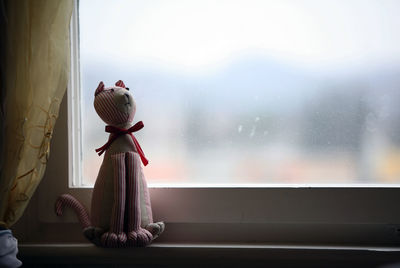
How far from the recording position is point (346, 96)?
0.98m

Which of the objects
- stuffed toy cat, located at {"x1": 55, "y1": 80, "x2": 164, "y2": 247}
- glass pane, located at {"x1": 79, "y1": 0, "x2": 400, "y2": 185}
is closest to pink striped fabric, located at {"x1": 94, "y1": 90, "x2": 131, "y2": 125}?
stuffed toy cat, located at {"x1": 55, "y1": 80, "x2": 164, "y2": 247}

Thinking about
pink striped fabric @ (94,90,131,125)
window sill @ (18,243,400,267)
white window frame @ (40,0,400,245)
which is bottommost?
window sill @ (18,243,400,267)

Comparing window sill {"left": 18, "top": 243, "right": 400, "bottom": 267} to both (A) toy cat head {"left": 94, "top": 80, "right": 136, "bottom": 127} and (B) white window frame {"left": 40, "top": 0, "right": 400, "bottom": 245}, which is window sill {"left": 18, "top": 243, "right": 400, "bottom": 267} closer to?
(B) white window frame {"left": 40, "top": 0, "right": 400, "bottom": 245}

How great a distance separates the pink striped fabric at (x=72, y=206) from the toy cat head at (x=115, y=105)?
7.7 inches

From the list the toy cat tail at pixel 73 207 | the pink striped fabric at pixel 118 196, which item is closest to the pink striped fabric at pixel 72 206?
the toy cat tail at pixel 73 207

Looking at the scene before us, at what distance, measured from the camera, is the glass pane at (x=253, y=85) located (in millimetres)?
976

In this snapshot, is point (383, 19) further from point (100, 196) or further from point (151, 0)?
point (100, 196)

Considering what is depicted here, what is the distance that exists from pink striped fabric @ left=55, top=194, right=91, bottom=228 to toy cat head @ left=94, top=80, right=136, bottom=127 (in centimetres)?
20

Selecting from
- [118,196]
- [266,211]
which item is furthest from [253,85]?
[118,196]

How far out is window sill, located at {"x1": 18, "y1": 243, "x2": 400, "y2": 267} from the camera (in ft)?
2.89

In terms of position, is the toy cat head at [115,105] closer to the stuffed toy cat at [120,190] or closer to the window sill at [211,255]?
the stuffed toy cat at [120,190]

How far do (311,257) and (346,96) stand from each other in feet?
1.14

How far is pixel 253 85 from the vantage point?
1.00 m

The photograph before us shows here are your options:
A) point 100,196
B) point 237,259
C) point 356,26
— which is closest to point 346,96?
point 356,26
